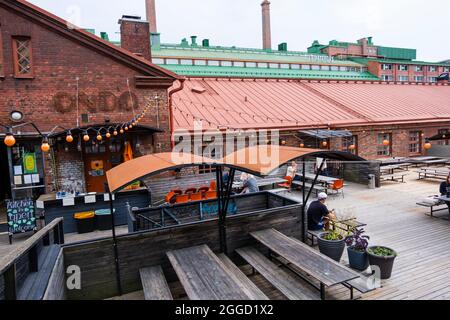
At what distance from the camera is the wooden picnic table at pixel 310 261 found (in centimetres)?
443

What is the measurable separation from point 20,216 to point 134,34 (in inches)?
334

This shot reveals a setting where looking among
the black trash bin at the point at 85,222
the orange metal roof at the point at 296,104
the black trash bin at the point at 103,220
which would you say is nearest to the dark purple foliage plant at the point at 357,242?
the black trash bin at the point at 103,220

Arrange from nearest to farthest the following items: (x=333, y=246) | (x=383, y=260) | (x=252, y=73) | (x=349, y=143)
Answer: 1. (x=383, y=260)
2. (x=333, y=246)
3. (x=349, y=143)
4. (x=252, y=73)

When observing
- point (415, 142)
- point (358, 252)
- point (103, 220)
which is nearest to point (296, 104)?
point (415, 142)

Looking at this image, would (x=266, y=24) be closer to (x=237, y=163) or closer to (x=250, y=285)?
(x=237, y=163)

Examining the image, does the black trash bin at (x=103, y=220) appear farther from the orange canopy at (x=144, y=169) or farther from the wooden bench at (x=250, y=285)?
the wooden bench at (x=250, y=285)

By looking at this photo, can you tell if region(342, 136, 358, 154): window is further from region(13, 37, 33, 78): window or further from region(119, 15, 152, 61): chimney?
region(13, 37, 33, 78): window

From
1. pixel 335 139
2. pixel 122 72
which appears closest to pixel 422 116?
pixel 335 139

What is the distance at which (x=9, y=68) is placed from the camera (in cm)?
967

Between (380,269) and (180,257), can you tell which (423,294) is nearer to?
(380,269)

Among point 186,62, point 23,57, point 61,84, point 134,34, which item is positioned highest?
point 186,62

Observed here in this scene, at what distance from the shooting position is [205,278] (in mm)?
4535

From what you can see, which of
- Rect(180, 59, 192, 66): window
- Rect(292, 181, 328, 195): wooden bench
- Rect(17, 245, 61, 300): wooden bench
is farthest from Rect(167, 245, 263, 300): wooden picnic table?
Rect(180, 59, 192, 66): window

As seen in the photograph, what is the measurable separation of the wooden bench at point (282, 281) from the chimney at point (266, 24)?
3369 centimetres
